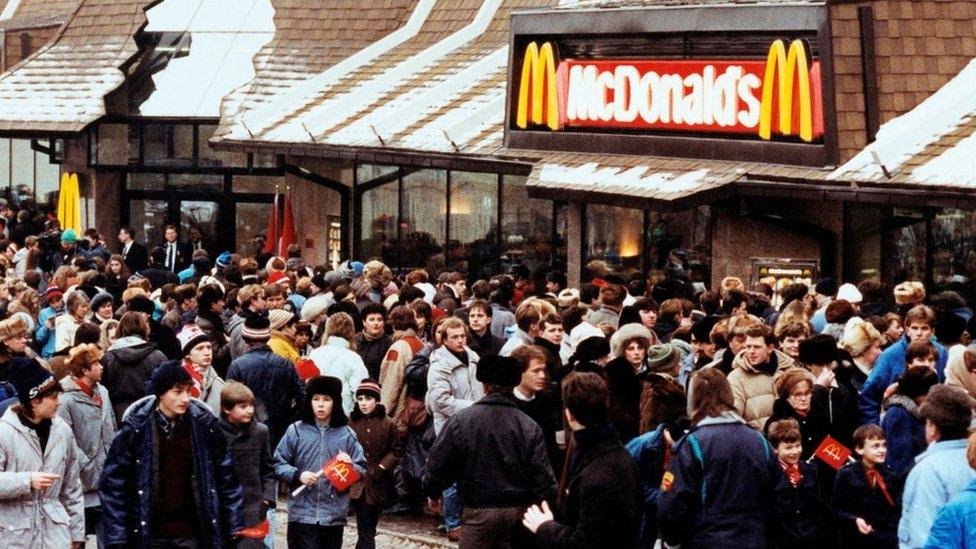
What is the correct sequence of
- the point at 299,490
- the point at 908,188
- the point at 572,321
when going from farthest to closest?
the point at 908,188 < the point at 572,321 < the point at 299,490

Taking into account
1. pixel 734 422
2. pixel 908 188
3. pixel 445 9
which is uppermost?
pixel 445 9

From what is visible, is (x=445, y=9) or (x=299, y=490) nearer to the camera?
(x=299, y=490)

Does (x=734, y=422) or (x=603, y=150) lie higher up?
(x=603, y=150)

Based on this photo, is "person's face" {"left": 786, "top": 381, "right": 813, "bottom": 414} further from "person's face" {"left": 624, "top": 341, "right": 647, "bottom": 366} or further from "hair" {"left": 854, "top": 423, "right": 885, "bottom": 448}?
"person's face" {"left": 624, "top": 341, "right": 647, "bottom": 366}

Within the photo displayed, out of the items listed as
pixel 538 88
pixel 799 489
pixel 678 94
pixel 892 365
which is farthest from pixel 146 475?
pixel 538 88

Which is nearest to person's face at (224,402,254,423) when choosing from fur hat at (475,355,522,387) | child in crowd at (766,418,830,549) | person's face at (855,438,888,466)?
fur hat at (475,355,522,387)

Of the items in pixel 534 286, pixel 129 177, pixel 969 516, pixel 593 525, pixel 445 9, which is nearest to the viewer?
pixel 969 516

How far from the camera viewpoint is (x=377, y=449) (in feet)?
47.7

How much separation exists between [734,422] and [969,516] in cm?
169

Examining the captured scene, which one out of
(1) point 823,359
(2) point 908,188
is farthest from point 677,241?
(1) point 823,359

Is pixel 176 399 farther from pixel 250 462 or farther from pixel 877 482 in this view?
pixel 877 482

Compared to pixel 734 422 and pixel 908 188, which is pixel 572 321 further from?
pixel 734 422

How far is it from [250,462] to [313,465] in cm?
60

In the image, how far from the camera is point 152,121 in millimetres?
36781
